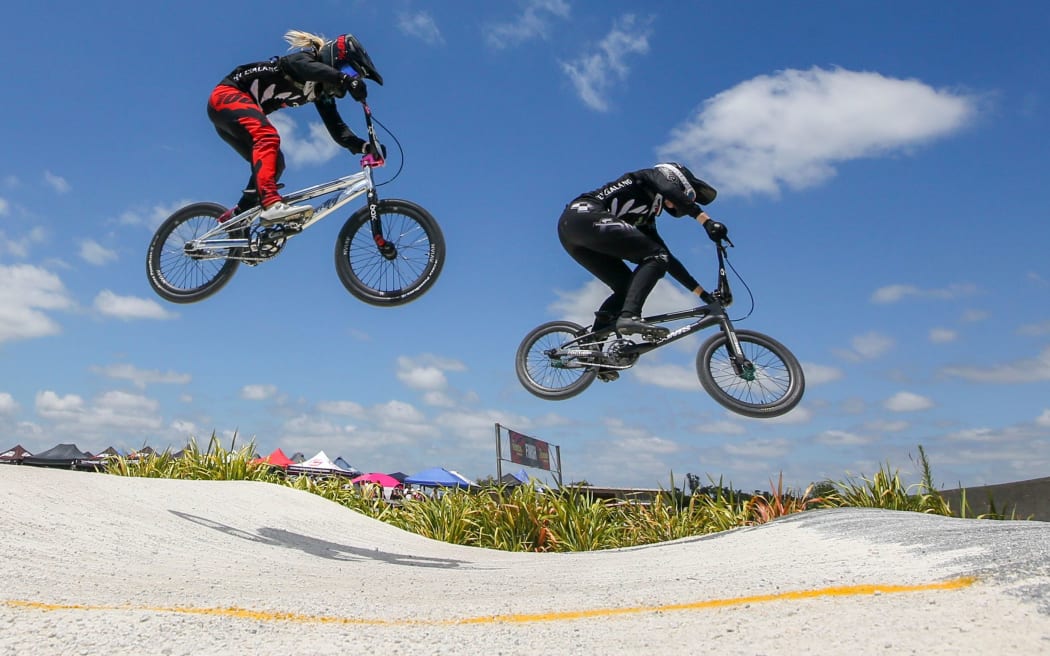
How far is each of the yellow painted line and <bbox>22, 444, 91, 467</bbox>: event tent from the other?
2226 centimetres

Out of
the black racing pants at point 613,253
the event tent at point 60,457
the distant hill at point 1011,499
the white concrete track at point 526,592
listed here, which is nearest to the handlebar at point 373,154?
the black racing pants at point 613,253

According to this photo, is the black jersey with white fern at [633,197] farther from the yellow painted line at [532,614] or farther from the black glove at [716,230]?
the yellow painted line at [532,614]

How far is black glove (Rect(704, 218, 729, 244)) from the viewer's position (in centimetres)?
758

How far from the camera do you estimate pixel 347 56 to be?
22.8 ft

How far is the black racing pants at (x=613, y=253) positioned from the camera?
25.4 ft

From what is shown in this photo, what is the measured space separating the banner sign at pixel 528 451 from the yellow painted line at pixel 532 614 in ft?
32.6

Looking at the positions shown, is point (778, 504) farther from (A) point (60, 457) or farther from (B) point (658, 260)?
(A) point (60, 457)

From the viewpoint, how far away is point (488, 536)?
11.9 metres

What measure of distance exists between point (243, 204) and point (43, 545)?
3642 millimetres

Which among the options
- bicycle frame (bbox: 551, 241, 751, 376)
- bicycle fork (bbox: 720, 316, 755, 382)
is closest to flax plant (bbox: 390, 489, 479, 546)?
bicycle frame (bbox: 551, 241, 751, 376)

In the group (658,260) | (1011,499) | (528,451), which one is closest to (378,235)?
(658,260)

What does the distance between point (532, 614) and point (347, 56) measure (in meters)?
5.13

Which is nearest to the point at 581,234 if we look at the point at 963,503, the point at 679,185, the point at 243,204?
the point at 679,185

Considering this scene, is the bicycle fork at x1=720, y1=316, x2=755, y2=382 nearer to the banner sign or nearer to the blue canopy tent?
the banner sign
